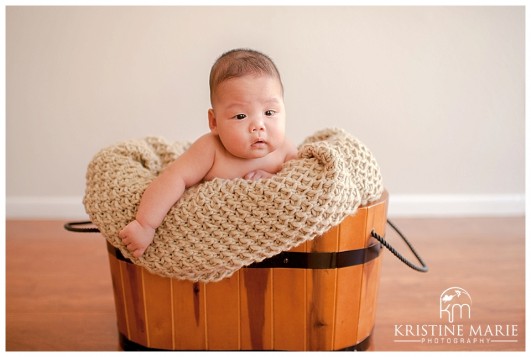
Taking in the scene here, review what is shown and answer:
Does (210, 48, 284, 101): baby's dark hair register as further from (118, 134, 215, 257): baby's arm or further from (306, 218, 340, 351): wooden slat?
(306, 218, 340, 351): wooden slat

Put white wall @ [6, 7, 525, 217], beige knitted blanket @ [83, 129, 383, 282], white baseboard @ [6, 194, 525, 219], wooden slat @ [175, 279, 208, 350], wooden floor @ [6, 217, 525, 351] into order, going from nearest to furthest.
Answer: beige knitted blanket @ [83, 129, 383, 282], wooden slat @ [175, 279, 208, 350], wooden floor @ [6, 217, 525, 351], white wall @ [6, 7, 525, 217], white baseboard @ [6, 194, 525, 219]

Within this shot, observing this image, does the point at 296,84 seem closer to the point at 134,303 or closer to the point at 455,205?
the point at 455,205

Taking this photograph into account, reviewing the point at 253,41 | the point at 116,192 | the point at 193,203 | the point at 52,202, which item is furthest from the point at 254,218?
the point at 52,202

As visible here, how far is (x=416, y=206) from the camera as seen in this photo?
2479mm

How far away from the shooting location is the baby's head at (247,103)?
1197 mm

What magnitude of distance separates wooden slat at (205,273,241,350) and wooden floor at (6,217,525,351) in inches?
11.1

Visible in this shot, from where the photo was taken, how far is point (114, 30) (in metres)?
2.26

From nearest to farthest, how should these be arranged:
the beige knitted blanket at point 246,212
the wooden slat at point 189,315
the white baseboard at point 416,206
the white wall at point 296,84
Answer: the beige knitted blanket at point 246,212 → the wooden slat at point 189,315 → the white wall at point 296,84 → the white baseboard at point 416,206

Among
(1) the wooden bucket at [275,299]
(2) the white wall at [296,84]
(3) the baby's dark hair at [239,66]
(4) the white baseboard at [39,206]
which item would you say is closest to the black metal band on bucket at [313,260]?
(1) the wooden bucket at [275,299]

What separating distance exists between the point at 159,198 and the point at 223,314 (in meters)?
0.27

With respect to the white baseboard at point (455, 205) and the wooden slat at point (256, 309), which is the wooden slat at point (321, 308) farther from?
the white baseboard at point (455, 205)

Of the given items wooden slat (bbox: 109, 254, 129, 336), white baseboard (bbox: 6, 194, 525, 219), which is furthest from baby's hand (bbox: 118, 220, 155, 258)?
white baseboard (bbox: 6, 194, 525, 219)

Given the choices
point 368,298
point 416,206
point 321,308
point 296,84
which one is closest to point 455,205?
point 416,206

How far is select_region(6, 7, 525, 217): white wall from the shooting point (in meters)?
2.26
